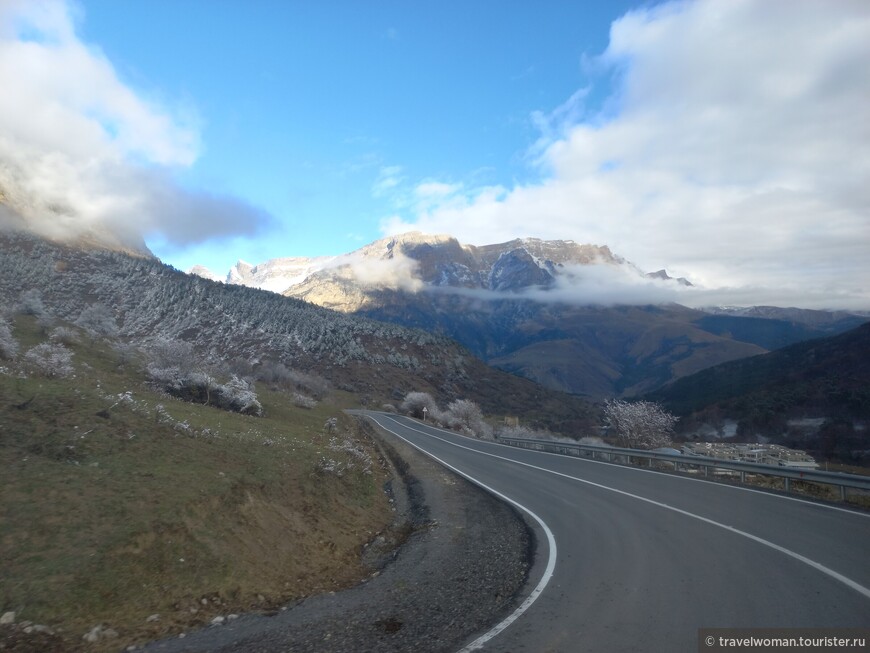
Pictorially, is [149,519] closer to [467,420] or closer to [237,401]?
[237,401]

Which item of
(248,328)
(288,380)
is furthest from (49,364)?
(248,328)

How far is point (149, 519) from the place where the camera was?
28.4ft

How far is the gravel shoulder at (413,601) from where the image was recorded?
6.22 m

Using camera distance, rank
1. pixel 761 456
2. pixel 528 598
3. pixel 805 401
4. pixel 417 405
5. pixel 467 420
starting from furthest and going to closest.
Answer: pixel 805 401 < pixel 417 405 < pixel 467 420 < pixel 761 456 < pixel 528 598

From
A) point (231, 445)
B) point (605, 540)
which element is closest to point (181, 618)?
point (605, 540)

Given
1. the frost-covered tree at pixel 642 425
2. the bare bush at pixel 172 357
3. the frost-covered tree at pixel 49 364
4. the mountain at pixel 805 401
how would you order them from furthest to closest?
the mountain at pixel 805 401 → the frost-covered tree at pixel 642 425 → the bare bush at pixel 172 357 → the frost-covered tree at pixel 49 364

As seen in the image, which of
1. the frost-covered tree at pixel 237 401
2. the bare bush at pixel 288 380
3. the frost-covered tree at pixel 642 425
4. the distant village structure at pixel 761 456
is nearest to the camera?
the frost-covered tree at pixel 237 401

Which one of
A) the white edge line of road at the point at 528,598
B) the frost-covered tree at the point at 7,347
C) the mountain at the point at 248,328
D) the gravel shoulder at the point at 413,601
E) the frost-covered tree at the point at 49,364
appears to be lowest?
the gravel shoulder at the point at 413,601

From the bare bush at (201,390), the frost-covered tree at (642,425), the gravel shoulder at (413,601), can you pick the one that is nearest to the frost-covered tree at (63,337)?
the bare bush at (201,390)

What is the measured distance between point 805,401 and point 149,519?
283 feet

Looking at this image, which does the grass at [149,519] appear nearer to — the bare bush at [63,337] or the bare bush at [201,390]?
the bare bush at [201,390]

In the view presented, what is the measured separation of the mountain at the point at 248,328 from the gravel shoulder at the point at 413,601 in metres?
60.4

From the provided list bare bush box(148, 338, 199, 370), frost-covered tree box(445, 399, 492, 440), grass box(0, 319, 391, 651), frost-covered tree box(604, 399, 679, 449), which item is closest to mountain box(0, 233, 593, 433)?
frost-covered tree box(445, 399, 492, 440)

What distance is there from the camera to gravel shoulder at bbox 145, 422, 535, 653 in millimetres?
6219
